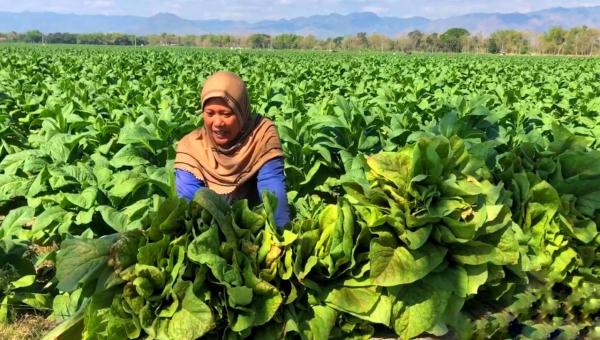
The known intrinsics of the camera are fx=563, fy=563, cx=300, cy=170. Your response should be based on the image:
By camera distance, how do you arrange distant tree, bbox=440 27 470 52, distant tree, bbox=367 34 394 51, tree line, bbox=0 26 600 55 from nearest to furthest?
1. tree line, bbox=0 26 600 55
2. distant tree, bbox=440 27 470 52
3. distant tree, bbox=367 34 394 51

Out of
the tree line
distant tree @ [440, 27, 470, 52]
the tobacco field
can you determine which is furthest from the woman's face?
distant tree @ [440, 27, 470, 52]

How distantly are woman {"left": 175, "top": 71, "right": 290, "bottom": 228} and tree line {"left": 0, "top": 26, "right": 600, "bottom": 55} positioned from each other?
102 metres

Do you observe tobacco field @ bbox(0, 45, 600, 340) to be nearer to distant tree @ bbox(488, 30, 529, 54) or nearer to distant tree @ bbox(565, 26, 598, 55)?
distant tree @ bbox(488, 30, 529, 54)

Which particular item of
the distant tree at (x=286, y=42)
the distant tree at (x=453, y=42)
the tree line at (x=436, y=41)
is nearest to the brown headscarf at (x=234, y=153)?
the tree line at (x=436, y=41)

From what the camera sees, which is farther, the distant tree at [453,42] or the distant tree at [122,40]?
the distant tree at [122,40]

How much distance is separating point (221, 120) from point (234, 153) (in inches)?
9.8

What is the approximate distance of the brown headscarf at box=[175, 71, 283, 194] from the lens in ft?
10.3

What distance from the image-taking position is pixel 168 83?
36.7ft

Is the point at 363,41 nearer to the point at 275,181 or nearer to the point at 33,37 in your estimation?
the point at 33,37

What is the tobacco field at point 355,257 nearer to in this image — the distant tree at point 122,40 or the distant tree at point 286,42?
the distant tree at point 286,42

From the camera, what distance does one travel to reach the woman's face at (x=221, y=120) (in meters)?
2.99

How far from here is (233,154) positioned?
10.4ft

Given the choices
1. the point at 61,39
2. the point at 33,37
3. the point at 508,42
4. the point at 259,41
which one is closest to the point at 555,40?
the point at 508,42

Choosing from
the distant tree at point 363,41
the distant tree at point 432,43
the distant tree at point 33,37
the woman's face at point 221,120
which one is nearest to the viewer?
the woman's face at point 221,120
